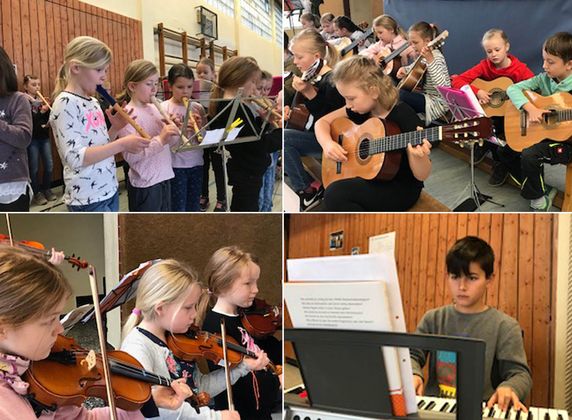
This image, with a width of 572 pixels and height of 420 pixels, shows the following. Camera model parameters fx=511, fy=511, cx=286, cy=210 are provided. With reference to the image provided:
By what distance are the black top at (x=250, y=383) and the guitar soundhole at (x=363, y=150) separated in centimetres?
67

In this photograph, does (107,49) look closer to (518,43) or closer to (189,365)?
(189,365)

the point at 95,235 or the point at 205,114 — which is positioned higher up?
the point at 205,114

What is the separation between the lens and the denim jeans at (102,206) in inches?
67.4

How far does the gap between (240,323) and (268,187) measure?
47 centimetres

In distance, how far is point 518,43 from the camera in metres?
1.39

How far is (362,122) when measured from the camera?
60.7 inches

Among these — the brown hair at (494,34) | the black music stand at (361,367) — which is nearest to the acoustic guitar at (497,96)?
the brown hair at (494,34)

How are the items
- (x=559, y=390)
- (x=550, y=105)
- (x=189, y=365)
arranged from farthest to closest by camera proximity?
(x=559, y=390)
(x=189, y=365)
(x=550, y=105)

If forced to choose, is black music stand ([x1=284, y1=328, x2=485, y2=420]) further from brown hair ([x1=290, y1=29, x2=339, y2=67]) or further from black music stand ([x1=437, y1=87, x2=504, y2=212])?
brown hair ([x1=290, y1=29, x2=339, y2=67])

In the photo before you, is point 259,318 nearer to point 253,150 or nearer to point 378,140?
point 253,150

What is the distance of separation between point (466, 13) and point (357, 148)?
0.48m

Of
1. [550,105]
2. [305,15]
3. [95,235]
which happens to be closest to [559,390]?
[550,105]

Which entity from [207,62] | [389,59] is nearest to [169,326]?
[207,62]

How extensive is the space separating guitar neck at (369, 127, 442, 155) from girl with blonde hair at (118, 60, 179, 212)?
612mm
